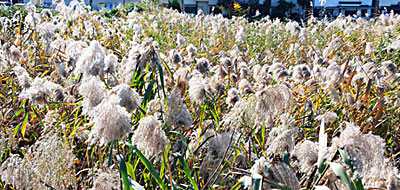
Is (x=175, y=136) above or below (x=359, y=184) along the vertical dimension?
below

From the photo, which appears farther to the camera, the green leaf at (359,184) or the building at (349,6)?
the building at (349,6)

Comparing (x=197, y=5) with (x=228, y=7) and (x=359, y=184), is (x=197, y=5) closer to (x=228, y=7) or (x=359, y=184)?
(x=228, y=7)

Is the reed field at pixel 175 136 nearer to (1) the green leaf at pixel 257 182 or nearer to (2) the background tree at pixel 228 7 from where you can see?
(1) the green leaf at pixel 257 182

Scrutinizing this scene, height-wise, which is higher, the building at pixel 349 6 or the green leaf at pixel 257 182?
the building at pixel 349 6

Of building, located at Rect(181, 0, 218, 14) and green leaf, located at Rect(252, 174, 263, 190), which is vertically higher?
building, located at Rect(181, 0, 218, 14)

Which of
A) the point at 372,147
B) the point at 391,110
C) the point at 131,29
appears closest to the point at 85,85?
the point at 372,147

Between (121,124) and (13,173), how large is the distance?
1.55 ft

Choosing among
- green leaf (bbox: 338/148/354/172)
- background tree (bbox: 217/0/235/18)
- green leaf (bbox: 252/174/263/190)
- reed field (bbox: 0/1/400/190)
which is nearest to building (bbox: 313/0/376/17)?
background tree (bbox: 217/0/235/18)

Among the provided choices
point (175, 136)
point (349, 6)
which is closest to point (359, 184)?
point (175, 136)

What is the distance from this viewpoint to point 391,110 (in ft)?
7.17

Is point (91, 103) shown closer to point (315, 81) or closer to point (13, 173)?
point (13, 173)

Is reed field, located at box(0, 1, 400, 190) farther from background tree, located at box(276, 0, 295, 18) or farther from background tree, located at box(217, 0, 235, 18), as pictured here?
background tree, located at box(276, 0, 295, 18)

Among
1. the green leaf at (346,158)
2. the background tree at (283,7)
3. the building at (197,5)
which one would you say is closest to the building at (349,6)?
the background tree at (283,7)

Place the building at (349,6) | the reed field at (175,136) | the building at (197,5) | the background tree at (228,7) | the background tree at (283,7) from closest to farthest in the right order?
the reed field at (175,136) → the background tree at (228,7) → the building at (349,6) → the background tree at (283,7) → the building at (197,5)
